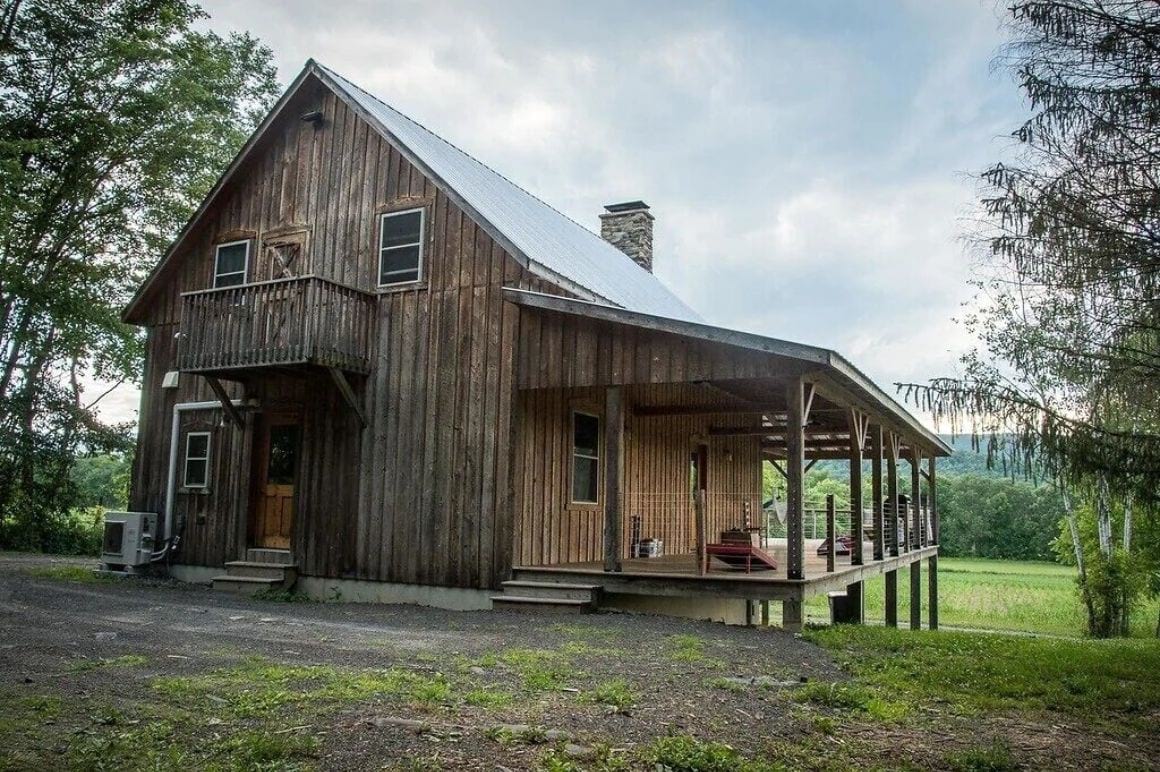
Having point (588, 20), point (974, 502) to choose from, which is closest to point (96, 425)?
point (588, 20)

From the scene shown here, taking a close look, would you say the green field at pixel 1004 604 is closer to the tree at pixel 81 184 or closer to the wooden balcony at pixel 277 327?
the wooden balcony at pixel 277 327

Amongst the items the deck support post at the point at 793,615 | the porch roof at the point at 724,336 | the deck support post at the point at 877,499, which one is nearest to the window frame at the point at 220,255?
the porch roof at the point at 724,336

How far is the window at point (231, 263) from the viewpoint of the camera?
14.5 m

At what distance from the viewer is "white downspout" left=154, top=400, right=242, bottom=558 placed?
14297mm

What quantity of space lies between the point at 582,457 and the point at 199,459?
6.34 metres

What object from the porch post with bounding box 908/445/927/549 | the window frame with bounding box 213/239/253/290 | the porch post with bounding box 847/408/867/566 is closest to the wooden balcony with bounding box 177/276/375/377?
the window frame with bounding box 213/239/253/290

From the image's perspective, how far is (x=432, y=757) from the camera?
4398mm

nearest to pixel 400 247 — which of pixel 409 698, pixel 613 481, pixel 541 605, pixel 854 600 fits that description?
pixel 613 481

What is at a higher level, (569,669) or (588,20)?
(588,20)

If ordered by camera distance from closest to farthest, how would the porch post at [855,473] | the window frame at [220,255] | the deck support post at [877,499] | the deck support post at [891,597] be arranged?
1. the porch post at [855,473]
2. the deck support post at [877,499]
3. the window frame at [220,255]
4. the deck support post at [891,597]

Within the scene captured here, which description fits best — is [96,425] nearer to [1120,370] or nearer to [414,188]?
[414,188]

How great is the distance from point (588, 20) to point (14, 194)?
13439mm

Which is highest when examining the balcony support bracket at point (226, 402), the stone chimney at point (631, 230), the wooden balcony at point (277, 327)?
the stone chimney at point (631, 230)

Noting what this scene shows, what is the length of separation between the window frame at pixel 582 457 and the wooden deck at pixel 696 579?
112 cm
